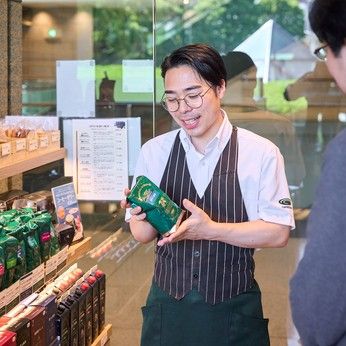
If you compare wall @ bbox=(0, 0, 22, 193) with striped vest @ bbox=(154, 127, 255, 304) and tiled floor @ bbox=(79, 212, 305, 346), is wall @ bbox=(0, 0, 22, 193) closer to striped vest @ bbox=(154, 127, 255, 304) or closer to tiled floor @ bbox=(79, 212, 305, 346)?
striped vest @ bbox=(154, 127, 255, 304)

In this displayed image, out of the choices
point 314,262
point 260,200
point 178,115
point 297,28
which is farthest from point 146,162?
point 297,28

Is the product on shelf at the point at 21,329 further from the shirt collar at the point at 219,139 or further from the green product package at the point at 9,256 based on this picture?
the shirt collar at the point at 219,139

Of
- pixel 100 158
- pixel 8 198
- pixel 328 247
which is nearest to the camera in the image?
pixel 328 247

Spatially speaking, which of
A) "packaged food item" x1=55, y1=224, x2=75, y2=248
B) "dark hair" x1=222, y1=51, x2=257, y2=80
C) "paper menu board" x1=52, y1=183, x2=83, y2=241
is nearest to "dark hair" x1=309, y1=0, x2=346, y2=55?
"packaged food item" x1=55, y1=224, x2=75, y2=248

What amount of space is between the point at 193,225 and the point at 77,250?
78 centimetres

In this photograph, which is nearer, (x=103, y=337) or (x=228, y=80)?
(x=103, y=337)

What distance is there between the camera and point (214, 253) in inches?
85.0

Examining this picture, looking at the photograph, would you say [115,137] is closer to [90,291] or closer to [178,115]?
[90,291]

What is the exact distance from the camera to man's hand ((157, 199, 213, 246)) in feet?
6.61

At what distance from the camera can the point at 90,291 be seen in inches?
103

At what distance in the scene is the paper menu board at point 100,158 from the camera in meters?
3.50

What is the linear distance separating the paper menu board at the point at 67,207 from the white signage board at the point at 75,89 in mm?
903

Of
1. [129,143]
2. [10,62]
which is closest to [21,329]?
[10,62]

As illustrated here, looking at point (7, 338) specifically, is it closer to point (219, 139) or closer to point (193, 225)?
point (193, 225)
